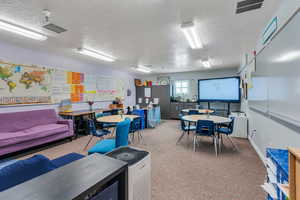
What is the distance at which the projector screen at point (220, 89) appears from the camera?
618cm

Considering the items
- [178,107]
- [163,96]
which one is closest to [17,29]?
[163,96]

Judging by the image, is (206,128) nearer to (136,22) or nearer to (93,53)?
(136,22)

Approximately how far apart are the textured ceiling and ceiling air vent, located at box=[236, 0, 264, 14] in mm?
92

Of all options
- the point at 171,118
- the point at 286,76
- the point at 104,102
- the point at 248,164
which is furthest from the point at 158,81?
the point at 286,76

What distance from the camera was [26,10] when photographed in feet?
6.81

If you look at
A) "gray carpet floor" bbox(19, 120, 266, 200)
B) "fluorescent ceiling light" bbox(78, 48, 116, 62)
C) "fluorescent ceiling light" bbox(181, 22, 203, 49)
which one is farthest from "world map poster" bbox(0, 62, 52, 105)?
"fluorescent ceiling light" bbox(181, 22, 203, 49)

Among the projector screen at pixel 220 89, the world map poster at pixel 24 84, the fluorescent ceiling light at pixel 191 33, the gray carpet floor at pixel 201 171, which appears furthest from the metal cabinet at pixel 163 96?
the world map poster at pixel 24 84

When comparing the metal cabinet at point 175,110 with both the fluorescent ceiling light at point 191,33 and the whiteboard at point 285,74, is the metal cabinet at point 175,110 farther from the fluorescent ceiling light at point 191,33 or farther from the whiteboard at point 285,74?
the whiteboard at point 285,74

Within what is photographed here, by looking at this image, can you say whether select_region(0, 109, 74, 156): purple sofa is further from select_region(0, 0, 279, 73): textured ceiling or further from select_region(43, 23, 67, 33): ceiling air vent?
select_region(43, 23, 67, 33): ceiling air vent

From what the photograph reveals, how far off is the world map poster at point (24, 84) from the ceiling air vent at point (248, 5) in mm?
4912

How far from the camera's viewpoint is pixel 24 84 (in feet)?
11.9

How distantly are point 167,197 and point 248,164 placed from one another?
1861 mm

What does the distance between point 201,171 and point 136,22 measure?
2886 millimetres

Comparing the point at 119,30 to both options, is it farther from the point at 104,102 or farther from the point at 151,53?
the point at 104,102
